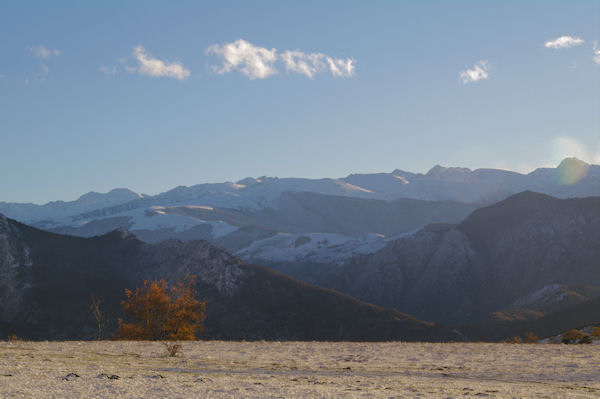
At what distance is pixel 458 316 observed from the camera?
142375 millimetres

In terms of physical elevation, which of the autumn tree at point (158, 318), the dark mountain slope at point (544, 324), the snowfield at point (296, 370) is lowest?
the dark mountain slope at point (544, 324)

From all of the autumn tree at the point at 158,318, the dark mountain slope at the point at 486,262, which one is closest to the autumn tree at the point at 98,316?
the autumn tree at the point at 158,318

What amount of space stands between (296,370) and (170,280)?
100 m

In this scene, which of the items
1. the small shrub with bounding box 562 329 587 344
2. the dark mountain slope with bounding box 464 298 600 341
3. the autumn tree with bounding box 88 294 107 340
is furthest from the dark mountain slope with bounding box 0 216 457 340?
the small shrub with bounding box 562 329 587 344

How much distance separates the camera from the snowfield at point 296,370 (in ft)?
36.7

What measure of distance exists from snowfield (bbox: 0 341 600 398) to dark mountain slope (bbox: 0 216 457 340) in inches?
2606

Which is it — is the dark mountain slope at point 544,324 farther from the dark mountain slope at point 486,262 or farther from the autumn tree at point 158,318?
the autumn tree at point 158,318

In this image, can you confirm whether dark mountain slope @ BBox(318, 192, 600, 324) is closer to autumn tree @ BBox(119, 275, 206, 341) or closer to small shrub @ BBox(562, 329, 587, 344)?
small shrub @ BBox(562, 329, 587, 344)

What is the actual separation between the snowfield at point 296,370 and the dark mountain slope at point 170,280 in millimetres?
66188

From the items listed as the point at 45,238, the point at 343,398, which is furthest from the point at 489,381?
the point at 45,238

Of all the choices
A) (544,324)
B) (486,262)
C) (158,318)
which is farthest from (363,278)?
(158,318)

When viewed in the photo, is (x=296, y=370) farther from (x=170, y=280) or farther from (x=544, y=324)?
(x=170, y=280)

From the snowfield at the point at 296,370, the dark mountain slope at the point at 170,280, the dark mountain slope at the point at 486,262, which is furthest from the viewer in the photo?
the dark mountain slope at the point at 486,262

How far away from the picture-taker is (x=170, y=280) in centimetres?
11162
